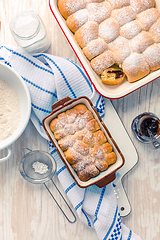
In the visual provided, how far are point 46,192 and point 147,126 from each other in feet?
1.99

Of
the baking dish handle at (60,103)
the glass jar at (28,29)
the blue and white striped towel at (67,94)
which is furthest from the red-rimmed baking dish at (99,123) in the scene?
the glass jar at (28,29)

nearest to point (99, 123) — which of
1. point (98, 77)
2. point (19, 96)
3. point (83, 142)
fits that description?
point (83, 142)

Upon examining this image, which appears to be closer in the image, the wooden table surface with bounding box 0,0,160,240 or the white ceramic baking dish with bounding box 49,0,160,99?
the white ceramic baking dish with bounding box 49,0,160,99

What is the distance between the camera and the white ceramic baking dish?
3.15 feet

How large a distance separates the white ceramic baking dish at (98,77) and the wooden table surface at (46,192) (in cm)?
10

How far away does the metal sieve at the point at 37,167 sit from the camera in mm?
1080

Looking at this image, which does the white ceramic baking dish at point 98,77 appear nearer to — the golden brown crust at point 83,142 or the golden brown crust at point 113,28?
the golden brown crust at point 113,28

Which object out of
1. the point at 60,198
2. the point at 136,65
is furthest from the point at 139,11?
the point at 60,198

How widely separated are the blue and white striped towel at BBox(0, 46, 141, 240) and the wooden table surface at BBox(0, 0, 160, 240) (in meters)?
0.08

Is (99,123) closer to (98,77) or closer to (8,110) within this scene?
(98,77)

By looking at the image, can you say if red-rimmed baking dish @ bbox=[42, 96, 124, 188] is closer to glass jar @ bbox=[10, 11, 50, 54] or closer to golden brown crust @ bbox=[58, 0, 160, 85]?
golden brown crust @ bbox=[58, 0, 160, 85]

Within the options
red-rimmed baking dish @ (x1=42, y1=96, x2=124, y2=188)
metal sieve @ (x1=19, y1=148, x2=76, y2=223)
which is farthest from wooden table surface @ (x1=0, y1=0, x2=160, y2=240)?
red-rimmed baking dish @ (x1=42, y1=96, x2=124, y2=188)

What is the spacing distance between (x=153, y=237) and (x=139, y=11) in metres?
1.11

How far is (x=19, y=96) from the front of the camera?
3.36 feet
